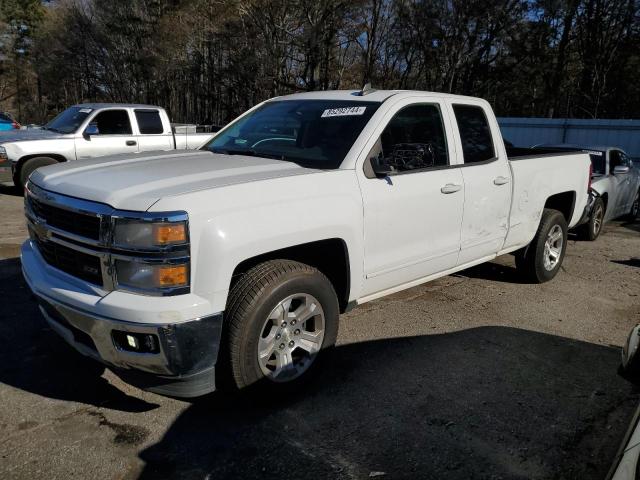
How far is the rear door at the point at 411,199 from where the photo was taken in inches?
140

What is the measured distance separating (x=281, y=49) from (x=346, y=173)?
2145 centimetres

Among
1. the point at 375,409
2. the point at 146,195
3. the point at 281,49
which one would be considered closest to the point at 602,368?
the point at 375,409

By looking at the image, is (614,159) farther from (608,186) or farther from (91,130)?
(91,130)

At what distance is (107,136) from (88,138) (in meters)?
0.37

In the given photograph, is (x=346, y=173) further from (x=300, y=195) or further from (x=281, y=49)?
(x=281, y=49)

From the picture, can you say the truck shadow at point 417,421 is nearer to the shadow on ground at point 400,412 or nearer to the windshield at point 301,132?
the shadow on ground at point 400,412

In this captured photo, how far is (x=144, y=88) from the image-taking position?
3441 centimetres

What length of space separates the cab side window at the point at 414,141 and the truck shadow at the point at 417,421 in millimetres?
1459

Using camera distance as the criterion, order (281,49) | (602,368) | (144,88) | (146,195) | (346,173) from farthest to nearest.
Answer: (144,88)
(281,49)
(602,368)
(346,173)
(146,195)

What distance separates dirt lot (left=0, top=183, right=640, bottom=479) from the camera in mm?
2711

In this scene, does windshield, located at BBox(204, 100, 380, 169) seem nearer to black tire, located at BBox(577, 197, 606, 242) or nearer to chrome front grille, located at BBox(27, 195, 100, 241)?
chrome front grille, located at BBox(27, 195, 100, 241)

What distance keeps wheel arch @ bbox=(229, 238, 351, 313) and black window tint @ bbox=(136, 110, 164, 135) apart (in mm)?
8742

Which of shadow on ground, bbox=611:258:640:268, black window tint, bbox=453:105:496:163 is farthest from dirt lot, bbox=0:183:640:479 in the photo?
shadow on ground, bbox=611:258:640:268

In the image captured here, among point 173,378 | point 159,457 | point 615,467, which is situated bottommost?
point 159,457
